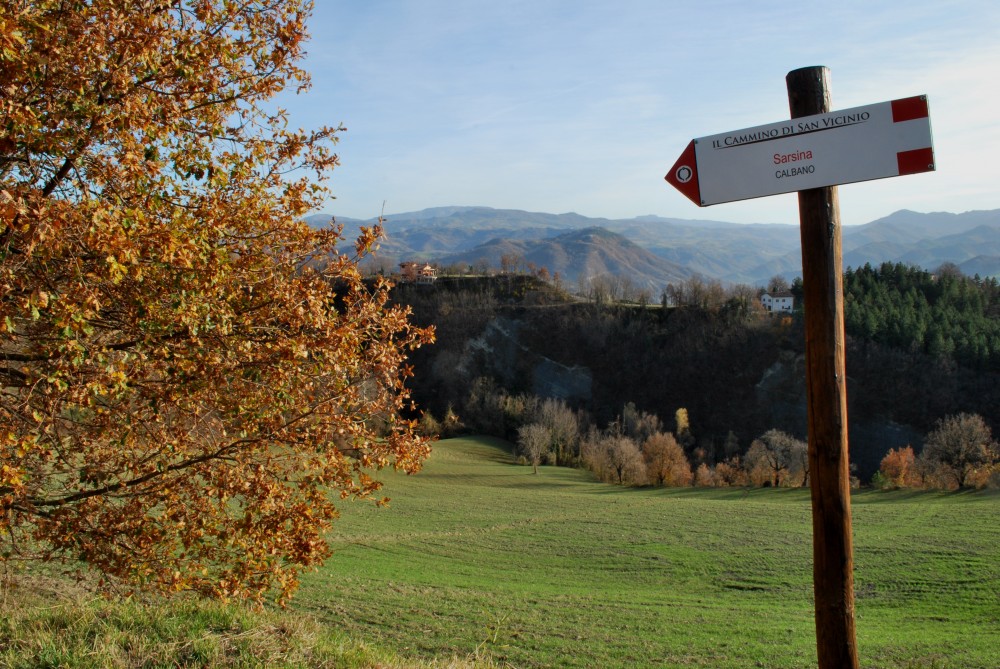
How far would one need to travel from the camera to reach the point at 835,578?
3.74m

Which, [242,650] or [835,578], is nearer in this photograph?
[835,578]

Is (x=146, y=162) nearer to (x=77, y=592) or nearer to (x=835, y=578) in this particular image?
(x=835, y=578)

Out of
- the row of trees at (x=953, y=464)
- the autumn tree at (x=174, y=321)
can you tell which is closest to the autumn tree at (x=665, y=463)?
the row of trees at (x=953, y=464)

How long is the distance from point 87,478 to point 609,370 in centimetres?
10639

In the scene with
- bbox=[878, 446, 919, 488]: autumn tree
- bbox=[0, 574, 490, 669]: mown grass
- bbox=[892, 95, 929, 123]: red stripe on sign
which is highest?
bbox=[892, 95, 929, 123]: red stripe on sign

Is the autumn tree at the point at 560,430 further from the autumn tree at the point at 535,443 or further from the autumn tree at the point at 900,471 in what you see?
the autumn tree at the point at 900,471

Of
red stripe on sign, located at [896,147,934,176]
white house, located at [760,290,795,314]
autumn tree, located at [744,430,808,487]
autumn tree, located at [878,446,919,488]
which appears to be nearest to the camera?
red stripe on sign, located at [896,147,934,176]

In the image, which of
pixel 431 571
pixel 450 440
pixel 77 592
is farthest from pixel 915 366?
pixel 77 592

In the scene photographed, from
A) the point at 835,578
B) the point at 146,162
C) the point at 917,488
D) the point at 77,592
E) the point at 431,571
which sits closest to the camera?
the point at 835,578

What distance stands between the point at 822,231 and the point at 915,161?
54 centimetres

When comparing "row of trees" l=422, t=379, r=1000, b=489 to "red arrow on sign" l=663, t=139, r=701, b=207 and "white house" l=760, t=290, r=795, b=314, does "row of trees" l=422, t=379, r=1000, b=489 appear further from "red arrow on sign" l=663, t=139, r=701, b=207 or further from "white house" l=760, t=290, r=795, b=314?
"red arrow on sign" l=663, t=139, r=701, b=207

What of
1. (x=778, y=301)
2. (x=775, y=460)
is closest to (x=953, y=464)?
(x=775, y=460)

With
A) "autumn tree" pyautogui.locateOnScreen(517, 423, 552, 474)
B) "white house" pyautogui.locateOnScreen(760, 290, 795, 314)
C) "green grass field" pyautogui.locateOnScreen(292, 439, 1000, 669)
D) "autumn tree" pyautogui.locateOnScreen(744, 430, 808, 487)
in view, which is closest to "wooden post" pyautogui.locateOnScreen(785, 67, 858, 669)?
"green grass field" pyautogui.locateOnScreen(292, 439, 1000, 669)

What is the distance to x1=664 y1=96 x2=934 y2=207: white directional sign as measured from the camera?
353cm
